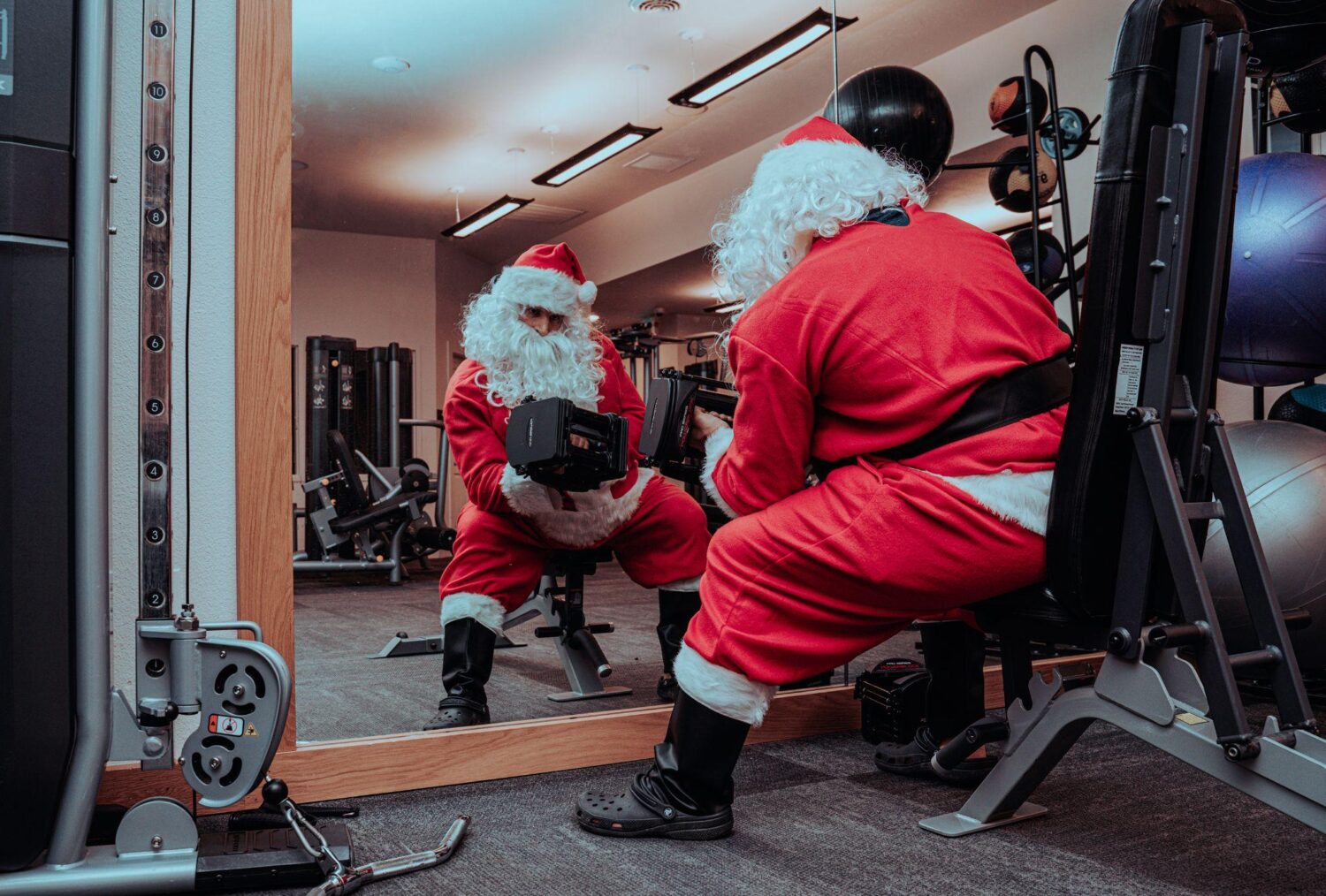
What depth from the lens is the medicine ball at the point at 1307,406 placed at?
288cm

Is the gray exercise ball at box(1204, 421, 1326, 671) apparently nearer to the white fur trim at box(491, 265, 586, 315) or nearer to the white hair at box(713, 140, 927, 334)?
the white hair at box(713, 140, 927, 334)

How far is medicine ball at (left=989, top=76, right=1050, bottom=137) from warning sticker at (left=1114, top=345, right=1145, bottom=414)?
196cm

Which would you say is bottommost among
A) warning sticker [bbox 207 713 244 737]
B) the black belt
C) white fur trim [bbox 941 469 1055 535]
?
warning sticker [bbox 207 713 244 737]

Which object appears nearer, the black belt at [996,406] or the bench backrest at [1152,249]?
the bench backrest at [1152,249]

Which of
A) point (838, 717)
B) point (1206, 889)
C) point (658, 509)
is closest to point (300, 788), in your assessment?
point (658, 509)

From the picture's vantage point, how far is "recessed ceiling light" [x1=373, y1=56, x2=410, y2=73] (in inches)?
82.4

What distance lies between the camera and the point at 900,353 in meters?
1.50

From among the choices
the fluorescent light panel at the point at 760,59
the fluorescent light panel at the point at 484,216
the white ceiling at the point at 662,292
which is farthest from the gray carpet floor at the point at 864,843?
the fluorescent light panel at the point at 760,59

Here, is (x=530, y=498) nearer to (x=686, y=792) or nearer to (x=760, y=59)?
(x=686, y=792)

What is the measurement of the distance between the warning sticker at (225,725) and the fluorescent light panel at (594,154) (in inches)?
56.2

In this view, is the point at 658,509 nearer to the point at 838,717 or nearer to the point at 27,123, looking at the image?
the point at 838,717

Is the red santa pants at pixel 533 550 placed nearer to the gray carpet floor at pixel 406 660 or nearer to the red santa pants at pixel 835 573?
the gray carpet floor at pixel 406 660

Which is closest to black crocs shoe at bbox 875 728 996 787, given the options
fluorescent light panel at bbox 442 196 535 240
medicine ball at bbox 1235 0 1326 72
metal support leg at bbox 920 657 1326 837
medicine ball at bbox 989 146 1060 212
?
metal support leg at bbox 920 657 1326 837

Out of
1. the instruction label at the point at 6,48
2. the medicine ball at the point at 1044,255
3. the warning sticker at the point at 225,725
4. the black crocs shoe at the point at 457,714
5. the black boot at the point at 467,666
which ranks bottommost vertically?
the black crocs shoe at the point at 457,714
